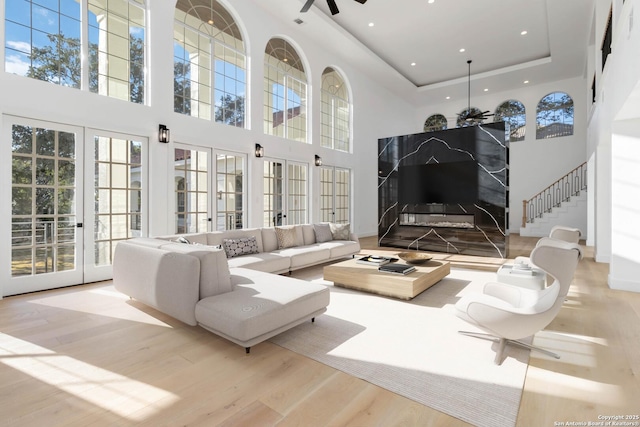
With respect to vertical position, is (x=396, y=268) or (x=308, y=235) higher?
(x=308, y=235)

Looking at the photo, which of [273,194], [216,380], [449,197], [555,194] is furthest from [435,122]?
[216,380]

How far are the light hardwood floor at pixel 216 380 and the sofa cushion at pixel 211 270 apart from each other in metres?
0.43

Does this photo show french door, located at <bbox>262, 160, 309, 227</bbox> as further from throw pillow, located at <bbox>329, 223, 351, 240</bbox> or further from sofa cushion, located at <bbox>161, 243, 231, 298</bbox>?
sofa cushion, located at <bbox>161, 243, 231, 298</bbox>

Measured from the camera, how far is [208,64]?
6312mm

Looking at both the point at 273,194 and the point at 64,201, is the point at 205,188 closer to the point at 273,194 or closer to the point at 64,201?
the point at 273,194

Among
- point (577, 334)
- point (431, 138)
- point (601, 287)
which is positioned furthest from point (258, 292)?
point (431, 138)

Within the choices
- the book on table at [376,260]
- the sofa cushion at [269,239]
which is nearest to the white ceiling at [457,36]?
the sofa cushion at [269,239]

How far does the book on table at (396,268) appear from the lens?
163 inches

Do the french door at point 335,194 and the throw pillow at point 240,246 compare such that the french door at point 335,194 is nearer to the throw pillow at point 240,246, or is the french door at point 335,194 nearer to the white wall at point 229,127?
the white wall at point 229,127

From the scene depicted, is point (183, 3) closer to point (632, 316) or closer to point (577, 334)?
point (577, 334)

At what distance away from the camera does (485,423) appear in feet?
5.82

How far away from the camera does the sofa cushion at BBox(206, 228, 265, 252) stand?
15.3 feet

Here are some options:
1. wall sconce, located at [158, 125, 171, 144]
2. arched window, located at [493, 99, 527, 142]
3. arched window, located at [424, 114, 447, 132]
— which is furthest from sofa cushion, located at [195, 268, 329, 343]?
Result: arched window, located at [424, 114, 447, 132]

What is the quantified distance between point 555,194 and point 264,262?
10821 mm
